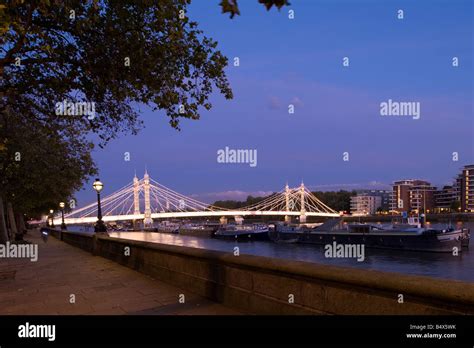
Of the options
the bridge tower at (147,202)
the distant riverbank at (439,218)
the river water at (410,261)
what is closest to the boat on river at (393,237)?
the river water at (410,261)

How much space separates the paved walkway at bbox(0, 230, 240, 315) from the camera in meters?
7.38

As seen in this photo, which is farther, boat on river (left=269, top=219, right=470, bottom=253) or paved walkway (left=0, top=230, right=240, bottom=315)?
boat on river (left=269, top=219, right=470, bottom=253)

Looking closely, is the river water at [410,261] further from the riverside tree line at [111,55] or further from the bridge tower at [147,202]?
the bridge tower at [147,202]

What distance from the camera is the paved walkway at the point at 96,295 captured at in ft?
24.2

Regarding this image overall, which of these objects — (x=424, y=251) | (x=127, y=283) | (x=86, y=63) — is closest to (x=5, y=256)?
(x=127, y=283)

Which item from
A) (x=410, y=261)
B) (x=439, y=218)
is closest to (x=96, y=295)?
(x=410, y=261)

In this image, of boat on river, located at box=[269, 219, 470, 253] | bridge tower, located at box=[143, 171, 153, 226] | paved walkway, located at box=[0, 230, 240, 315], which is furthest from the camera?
bridge tower, located at box=[143, 171, 153, 226]

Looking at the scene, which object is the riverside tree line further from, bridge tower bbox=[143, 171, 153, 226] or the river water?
bridge tower bbox=[143, 171, 153, 226]

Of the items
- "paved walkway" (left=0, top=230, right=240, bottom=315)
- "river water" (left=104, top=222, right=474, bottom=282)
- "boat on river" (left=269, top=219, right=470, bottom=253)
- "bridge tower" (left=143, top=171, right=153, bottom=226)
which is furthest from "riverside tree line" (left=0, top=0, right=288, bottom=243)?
"bridge tower" (left=143, top=171, right=153, bottom=226)
